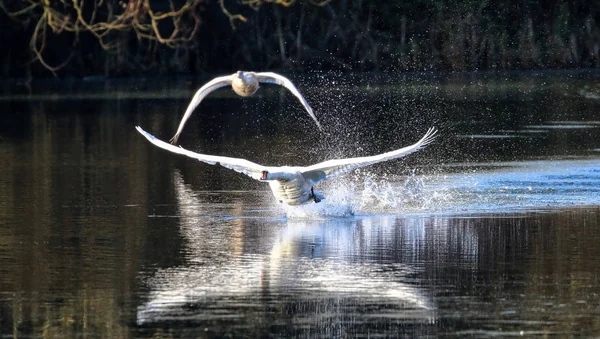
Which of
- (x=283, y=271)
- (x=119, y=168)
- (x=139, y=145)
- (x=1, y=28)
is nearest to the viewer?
(x=283, y=271)

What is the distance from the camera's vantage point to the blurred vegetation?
156 ft

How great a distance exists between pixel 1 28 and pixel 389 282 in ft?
118

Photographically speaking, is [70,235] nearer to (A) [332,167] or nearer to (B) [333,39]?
(A) [332,167]

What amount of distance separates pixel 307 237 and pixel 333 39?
3323 centimetres

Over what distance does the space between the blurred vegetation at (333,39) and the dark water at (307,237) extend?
54.6ft

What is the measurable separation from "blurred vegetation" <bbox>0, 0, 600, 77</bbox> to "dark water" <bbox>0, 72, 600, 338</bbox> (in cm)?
1665

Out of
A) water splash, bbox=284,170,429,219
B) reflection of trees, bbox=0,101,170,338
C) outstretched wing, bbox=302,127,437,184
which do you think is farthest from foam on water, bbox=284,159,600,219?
reflection of trees, bbox=0,101,170,338

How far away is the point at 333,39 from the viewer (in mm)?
49156

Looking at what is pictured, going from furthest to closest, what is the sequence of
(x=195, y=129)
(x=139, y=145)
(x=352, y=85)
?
(x=352, y=85)
(x=195, y=129)
(x=139, y=145)

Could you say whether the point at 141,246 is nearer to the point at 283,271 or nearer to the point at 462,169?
the point at 283,271

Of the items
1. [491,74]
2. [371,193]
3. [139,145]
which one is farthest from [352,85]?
[371,193]

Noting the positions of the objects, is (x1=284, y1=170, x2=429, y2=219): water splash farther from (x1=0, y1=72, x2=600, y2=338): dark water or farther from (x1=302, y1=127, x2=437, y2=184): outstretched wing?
(x1=302, y1=127, x2=437, y2=184): outstretched wing

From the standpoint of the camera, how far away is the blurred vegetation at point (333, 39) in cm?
4762

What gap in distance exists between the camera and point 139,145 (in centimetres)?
2803
